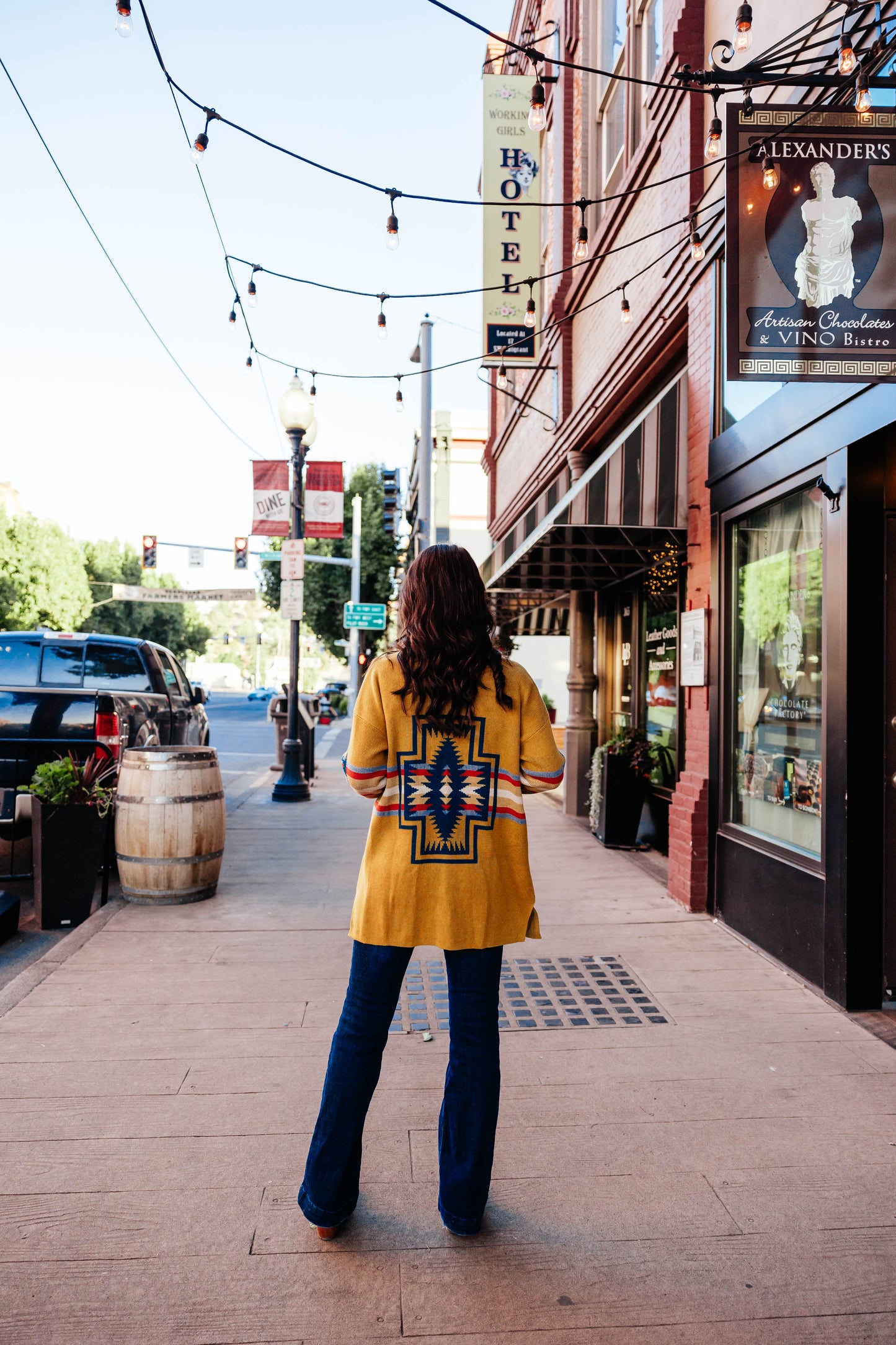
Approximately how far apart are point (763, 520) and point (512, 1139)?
4.04m

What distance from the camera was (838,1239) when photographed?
263cm

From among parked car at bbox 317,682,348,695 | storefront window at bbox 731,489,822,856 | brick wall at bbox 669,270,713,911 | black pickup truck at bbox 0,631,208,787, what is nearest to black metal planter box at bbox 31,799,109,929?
black pickup truck at bbox 0,631,208,787

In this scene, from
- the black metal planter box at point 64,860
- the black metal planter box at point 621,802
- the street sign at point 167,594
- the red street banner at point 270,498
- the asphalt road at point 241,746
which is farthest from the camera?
the street sign at point 167,594

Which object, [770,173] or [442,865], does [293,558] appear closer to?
[770,173]

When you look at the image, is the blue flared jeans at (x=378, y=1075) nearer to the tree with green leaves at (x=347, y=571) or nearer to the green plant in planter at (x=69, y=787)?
the green plant in planter at (x=69, y=787)

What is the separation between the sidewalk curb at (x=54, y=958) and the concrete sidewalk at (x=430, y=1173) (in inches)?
3.8

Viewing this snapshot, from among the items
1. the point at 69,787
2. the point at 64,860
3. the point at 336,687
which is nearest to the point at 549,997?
the point at 64,860

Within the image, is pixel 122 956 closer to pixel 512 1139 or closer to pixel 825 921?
pixel 512 1139

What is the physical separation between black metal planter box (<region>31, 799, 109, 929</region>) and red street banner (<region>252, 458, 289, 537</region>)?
26.2 feet

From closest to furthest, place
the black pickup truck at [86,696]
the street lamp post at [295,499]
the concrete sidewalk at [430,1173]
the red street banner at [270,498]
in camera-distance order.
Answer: the concrete sidewalk at [430,1173], the black pickup truck at [86,696], the street lamp post at [295,499], the red street banner at [270,498]

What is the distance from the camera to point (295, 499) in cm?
1230

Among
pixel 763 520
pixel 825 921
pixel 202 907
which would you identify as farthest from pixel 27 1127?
pixel 763 520

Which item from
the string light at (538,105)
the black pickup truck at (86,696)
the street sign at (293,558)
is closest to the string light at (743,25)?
the string light at (538,105)

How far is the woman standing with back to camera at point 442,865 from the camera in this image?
2535 mm
